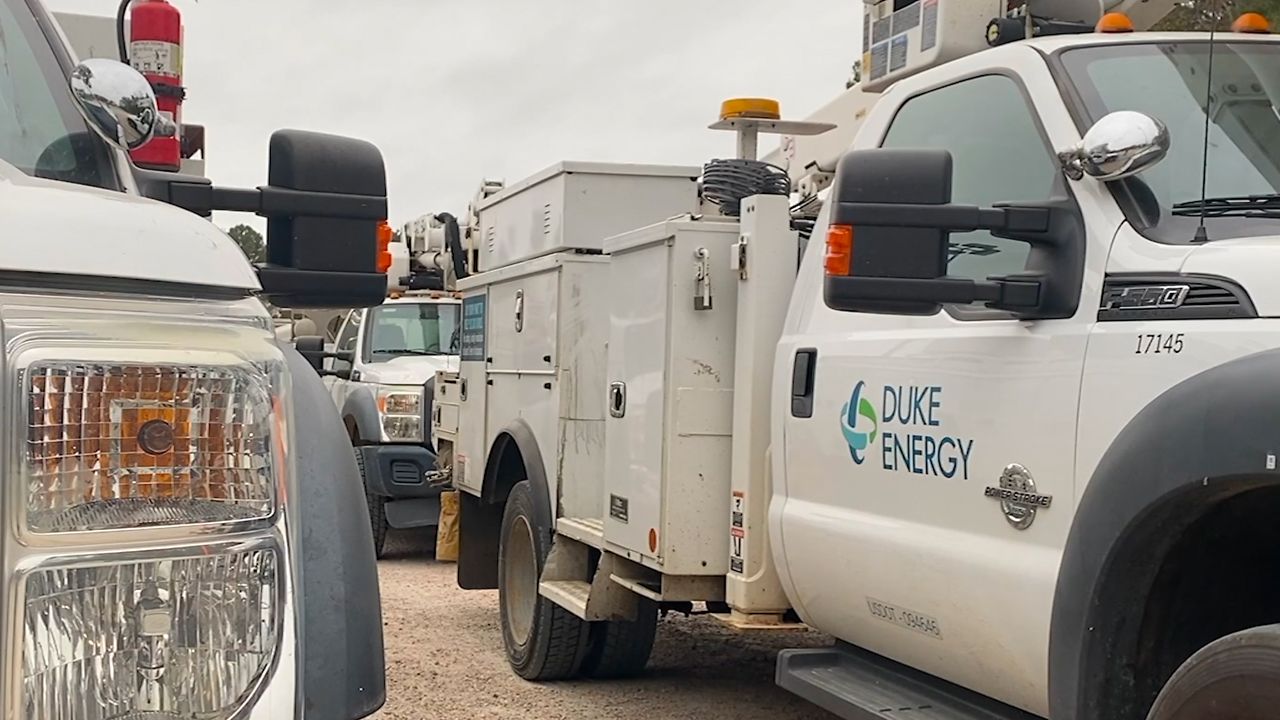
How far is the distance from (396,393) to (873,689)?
796 cm

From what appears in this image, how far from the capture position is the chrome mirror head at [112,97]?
2.32 m

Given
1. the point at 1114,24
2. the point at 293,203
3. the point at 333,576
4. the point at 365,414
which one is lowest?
the point at 365,414

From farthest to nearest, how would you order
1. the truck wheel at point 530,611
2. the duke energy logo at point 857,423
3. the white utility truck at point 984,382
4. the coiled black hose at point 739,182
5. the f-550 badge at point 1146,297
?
the truck wheel at point 530,611, the coiled black hose at point 739,182, the duke energy logo at point 857,423, the f-550 badge at point 1146,297, the white utility truck at point 984,382

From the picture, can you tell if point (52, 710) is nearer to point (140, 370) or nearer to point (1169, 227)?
point (140, 370)

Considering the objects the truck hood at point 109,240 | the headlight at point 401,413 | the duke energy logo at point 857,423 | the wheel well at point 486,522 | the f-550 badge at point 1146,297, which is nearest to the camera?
the truck hood at point 109,240

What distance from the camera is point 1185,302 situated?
9.89 ft

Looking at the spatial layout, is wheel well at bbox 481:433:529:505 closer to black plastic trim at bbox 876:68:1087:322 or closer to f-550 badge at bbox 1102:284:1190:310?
black plastic trim at bbox 876:68:1087:322

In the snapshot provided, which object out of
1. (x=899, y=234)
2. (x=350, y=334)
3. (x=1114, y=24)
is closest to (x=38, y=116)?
(x=899, y=234)

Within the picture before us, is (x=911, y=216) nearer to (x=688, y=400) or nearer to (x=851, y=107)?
(x=688, y=400)

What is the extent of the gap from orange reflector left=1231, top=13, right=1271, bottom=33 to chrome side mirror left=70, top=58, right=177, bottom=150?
3.06 metres

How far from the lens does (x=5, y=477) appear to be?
4.81 ft

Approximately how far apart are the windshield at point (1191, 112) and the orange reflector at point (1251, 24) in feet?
0.84

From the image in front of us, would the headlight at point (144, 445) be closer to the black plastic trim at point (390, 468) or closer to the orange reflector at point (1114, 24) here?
the orange reflector at point (1114, 24)

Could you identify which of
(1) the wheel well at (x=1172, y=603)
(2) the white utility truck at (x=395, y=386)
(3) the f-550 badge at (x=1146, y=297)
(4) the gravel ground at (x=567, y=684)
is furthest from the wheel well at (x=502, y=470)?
A: (1) the wheel well at (x=1172, y=603)
